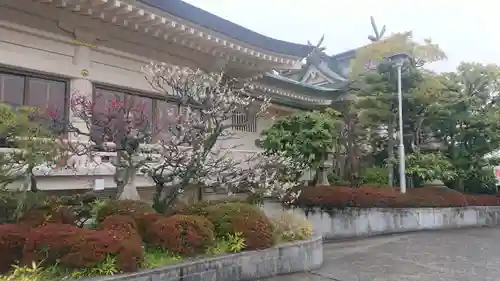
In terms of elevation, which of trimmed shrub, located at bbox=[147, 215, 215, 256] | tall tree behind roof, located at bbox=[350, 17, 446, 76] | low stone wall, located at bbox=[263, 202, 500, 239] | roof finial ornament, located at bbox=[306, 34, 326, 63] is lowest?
low stone wall, located at bbox=[263, 202, 500, 239]

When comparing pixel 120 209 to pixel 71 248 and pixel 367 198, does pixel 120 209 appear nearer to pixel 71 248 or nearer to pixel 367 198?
pixel 71 248

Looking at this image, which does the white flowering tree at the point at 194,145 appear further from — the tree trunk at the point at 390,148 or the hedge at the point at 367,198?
the tree trunk at the point at 390,148

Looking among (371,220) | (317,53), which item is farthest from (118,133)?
(317,53)

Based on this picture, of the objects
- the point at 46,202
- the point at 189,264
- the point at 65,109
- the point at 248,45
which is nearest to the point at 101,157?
the point at 65,109

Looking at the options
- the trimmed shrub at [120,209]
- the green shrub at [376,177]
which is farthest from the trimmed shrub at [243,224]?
the green shrub at [376,177]

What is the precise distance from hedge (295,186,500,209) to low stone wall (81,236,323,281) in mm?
3597

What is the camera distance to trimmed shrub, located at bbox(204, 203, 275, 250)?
251 inches

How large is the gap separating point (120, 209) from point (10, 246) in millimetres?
1588

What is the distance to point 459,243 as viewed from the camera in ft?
32.7

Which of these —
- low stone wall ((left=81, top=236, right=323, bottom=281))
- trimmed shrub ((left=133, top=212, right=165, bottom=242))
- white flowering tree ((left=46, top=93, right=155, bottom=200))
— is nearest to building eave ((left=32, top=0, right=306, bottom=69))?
white flowering tree ((left=46, top=93, right=155, bottom=200))

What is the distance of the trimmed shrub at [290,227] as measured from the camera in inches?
288

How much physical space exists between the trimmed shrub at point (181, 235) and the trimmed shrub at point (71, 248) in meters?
0.80

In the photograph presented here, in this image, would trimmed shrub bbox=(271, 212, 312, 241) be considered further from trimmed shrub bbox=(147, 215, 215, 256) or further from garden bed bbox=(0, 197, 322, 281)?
trimmed shrub bbox=(147, 215, 215, 256)

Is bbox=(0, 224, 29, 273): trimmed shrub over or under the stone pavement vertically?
over
